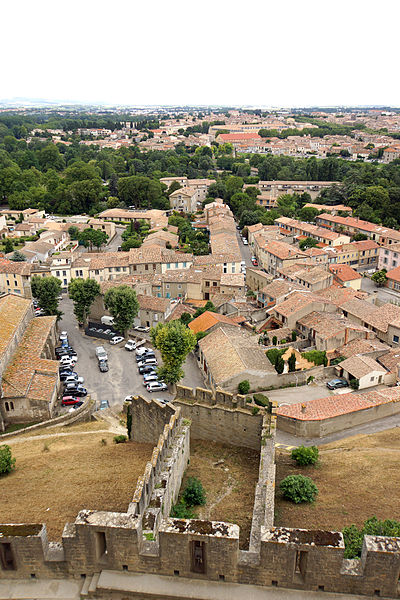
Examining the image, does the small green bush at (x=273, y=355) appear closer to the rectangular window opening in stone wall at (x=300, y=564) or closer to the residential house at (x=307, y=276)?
the residential house at (x=307, y=276)

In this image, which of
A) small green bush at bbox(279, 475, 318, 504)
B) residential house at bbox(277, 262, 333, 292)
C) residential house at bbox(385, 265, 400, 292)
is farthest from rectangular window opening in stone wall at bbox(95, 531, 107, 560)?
residential house at bbox(385, 265, 400, 292)

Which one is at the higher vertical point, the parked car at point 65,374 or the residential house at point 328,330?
the residential house at point 328,330

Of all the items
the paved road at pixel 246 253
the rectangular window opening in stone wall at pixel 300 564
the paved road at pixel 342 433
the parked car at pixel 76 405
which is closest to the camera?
the rectangular window opening in stone wall at pixel 300 564

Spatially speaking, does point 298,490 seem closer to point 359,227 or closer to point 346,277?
point 346,277

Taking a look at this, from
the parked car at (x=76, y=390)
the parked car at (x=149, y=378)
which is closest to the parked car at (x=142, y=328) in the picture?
the parked car at (x=149, y=378)

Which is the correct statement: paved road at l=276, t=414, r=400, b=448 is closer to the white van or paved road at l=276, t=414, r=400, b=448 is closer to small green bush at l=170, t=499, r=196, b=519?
small green bush at l=170, t=499, r=196, b=519

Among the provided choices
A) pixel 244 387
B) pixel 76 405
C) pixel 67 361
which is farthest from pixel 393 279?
pixel 76 405

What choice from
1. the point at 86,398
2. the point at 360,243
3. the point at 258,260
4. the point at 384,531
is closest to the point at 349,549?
the point at 384,531
